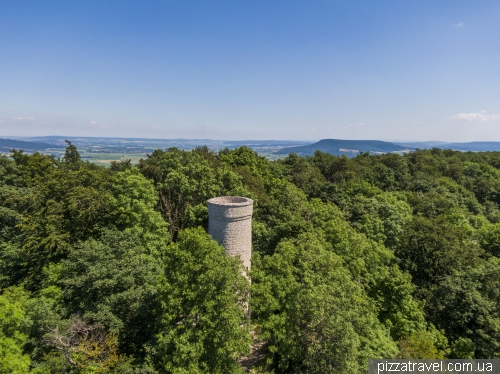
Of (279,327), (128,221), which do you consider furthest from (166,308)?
(128,221)

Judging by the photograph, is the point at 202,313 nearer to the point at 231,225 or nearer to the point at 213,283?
the point at 213,283

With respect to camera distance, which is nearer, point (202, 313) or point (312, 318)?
point (202, 313)

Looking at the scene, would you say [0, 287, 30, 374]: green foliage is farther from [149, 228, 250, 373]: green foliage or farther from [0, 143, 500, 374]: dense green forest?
[149, 228, 250, 373]: green foliage

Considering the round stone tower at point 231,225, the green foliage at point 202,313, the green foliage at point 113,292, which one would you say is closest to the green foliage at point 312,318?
the green foliage at point 202,313

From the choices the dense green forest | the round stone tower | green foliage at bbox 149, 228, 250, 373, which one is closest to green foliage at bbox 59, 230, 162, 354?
the dense green forest

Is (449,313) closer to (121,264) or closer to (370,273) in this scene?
(370,273)

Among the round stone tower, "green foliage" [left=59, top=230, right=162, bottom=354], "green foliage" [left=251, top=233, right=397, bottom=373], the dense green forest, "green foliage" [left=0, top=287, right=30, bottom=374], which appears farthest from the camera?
the round stone tower

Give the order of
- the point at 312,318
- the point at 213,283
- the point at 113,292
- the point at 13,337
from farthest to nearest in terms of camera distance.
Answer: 1. the point at 113,292
2. the point at 13,337
3. the point at 312,318
4. the point at 213,283

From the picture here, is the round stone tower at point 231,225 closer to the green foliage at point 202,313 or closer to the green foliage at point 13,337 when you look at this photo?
the green foliage at point 202,313

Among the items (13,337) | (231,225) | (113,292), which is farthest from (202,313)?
(13,337)
